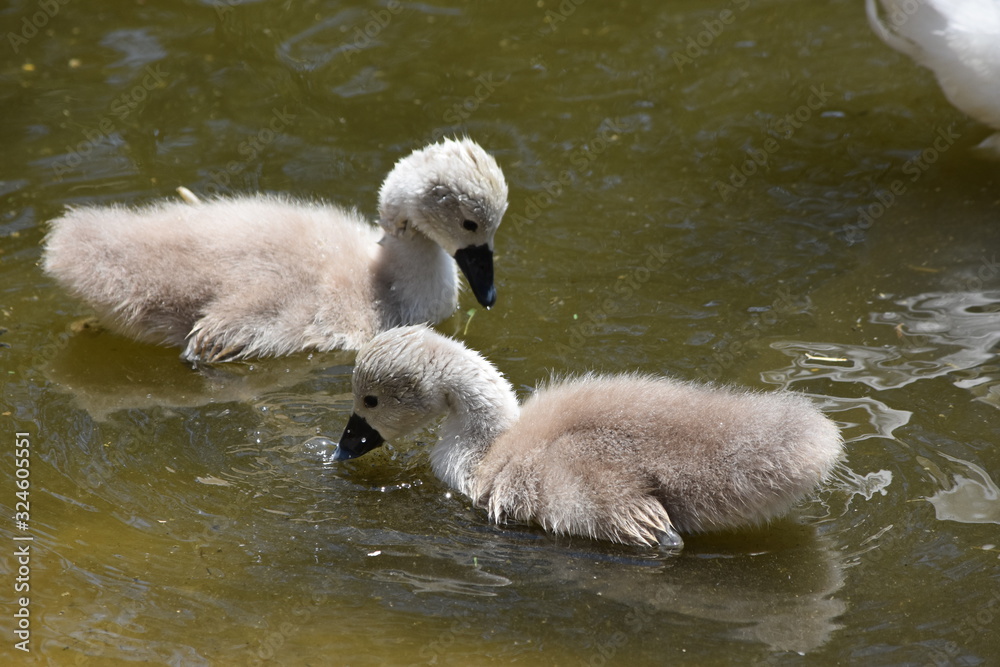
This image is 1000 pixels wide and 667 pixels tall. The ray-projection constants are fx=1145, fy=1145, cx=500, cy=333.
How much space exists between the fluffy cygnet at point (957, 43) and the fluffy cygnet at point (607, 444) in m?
2.69

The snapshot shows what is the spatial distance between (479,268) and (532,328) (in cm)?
36

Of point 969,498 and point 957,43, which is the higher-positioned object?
point 957,43

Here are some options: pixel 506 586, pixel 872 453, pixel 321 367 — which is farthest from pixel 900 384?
pixel 321 367

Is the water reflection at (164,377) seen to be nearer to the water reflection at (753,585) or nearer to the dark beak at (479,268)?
the dark beak at (479,268)

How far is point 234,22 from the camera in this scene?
7371 millimetres

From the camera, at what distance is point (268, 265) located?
5.04 meters

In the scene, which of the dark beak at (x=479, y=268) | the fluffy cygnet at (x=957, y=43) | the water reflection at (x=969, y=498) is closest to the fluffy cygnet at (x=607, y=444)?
the water reflection at (x=969, y=498)

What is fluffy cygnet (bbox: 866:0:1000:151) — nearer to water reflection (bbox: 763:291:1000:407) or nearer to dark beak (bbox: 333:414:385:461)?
water reflection (bbox: 763:291:1000:407)

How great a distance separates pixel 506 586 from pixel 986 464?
1807 mm

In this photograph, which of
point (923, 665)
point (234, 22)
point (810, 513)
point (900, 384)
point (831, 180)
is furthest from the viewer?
point (234, 22)

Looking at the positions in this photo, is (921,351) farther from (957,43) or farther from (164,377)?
(164,377)

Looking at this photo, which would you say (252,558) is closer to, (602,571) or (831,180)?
(602,571)

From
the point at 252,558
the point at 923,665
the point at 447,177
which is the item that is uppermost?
the point at 447,177

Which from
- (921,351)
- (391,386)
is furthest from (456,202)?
(921,351)
